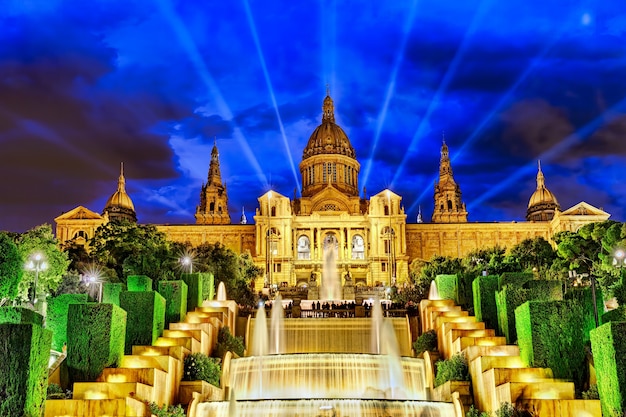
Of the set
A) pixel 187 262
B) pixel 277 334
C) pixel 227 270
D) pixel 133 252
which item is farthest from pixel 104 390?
pixel 133 252

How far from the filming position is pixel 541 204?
369 ft

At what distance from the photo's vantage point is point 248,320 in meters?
40.5

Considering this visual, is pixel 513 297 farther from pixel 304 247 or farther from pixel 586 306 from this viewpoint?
pixel 304 247

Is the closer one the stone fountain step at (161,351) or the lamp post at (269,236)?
the stone fountain step at (161,351)

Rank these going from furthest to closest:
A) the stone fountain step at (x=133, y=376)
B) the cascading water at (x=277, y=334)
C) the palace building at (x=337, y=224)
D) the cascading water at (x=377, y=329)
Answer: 1. the palace building at (x=337, y=224)
2. the cascading water at (x=277, y=334)
3. the cascading water at (x=377, y=329)
4. the stone fountain step at (x=133, y=376)

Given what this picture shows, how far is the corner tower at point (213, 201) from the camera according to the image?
109000 mm

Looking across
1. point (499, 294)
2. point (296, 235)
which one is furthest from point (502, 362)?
point (296, 235)

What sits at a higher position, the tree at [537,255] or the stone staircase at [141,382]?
the tree at [537,255]

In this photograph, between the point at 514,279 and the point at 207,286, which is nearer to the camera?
the point at 514,279

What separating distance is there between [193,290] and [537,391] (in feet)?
67.4

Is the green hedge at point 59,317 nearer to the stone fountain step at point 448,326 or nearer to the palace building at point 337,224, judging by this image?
the stone fountain step at point 448,326

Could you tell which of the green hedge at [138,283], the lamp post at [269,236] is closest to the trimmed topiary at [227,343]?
the green hedge at [138,283]

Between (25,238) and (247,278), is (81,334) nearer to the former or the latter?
(25,238)

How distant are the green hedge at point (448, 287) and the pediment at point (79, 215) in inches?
2737
